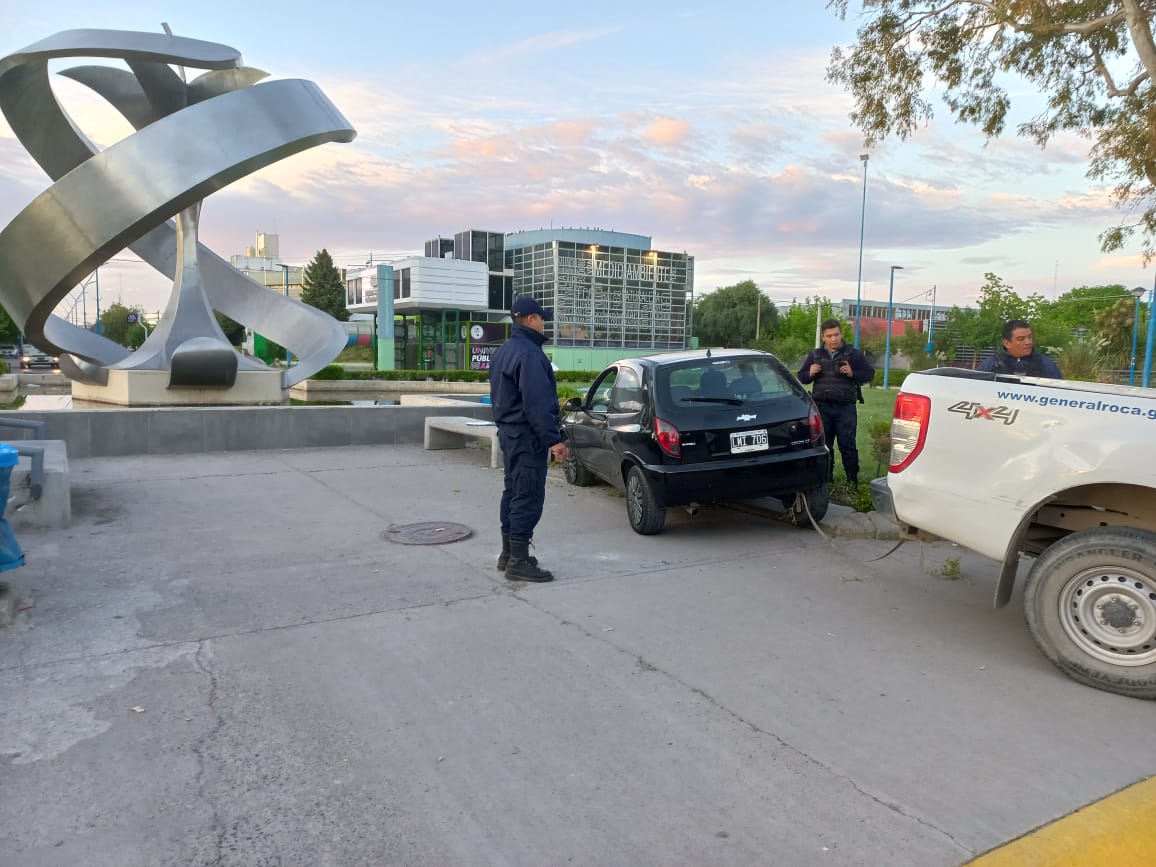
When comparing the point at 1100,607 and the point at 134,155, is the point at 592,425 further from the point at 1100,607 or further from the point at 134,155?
the point at 134,155

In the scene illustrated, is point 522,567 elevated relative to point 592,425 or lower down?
lower down

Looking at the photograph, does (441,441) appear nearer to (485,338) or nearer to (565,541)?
(565,541)

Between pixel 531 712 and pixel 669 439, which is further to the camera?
pixel 669 439

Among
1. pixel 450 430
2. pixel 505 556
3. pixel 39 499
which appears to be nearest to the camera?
pixel 505 556

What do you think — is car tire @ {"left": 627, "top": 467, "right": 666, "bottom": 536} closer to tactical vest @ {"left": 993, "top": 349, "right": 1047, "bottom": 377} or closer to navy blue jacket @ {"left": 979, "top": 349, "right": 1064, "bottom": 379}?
navy blue jacket @ {"left": 979, "top": 349, "right": 1064, "bottom": 379}

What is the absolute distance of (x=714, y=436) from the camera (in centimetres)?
649

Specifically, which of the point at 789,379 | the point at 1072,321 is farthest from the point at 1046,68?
the point at 1072,321

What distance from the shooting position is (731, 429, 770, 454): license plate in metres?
6.51

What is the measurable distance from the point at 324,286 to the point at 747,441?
87.5m

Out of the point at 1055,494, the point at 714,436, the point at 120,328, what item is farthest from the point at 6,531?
the point at 120,328

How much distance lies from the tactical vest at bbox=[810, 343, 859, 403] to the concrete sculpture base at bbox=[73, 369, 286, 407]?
14.1m

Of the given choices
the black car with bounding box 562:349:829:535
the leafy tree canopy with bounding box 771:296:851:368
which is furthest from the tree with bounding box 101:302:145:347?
the black car with bounding box 562:349:829:535

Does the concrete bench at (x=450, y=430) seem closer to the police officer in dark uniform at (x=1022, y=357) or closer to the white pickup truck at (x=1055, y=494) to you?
the police officer in dark uniform at (x=1022, y=357)

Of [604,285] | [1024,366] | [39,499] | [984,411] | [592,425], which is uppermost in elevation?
[604,285]
